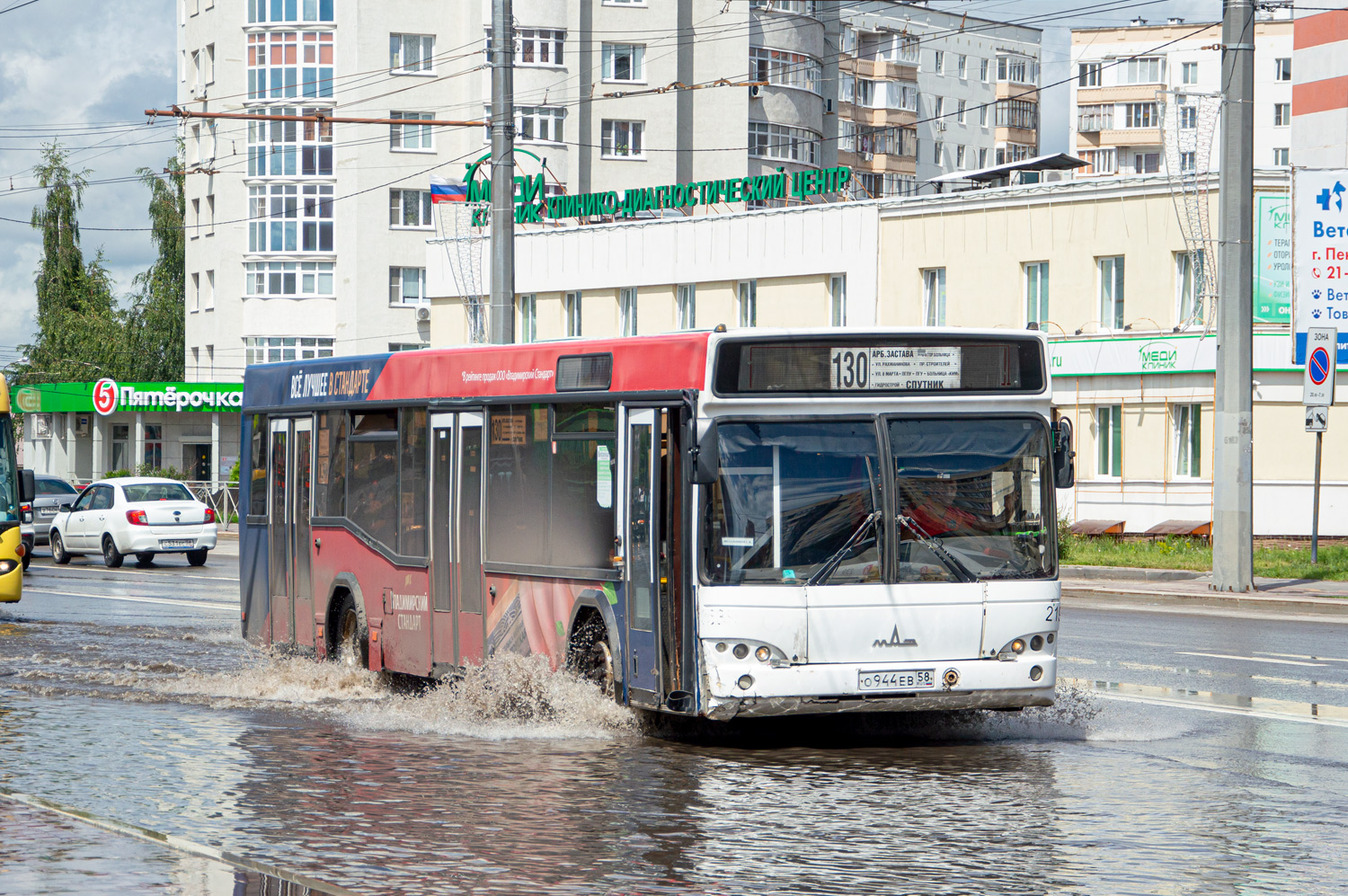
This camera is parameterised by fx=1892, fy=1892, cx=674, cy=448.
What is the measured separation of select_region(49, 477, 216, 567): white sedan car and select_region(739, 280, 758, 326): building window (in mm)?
17923

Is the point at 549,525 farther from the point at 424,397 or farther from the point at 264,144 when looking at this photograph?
the point at 264,144

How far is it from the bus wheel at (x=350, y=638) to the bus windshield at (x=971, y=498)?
5.08 metres

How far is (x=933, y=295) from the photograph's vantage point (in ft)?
141

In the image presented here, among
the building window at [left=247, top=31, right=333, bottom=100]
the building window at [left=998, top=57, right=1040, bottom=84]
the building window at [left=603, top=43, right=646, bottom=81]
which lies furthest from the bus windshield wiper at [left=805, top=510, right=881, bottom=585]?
the building window at [left=998, top=57, right=1040, bottom=84]

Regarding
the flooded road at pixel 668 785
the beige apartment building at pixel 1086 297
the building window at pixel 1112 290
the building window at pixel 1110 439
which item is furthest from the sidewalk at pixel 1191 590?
the building window at pixel 1112 290

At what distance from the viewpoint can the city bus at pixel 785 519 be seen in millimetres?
10328

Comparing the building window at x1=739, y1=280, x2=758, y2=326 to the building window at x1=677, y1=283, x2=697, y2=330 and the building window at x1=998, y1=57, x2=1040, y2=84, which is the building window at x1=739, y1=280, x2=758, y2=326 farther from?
the building window at x1=998, y1=57, x2=1040, y2=84

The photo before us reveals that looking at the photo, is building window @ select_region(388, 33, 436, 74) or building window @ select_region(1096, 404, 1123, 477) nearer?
building window @ select_region(1096, 404, 1123, 477)

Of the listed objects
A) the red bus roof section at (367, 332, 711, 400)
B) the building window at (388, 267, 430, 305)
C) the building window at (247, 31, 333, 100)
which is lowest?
the red bus roof section at (367, 332, 711, 400)

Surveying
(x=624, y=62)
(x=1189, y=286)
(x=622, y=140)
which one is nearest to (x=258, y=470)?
(x=1189, y=286)

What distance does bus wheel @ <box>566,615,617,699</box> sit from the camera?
11.2m

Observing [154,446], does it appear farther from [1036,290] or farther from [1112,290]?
[1112,290]

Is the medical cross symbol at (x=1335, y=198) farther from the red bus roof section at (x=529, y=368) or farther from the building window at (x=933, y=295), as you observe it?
the red bus roof section at (x=529, y=368)

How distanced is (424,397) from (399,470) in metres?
0.61
